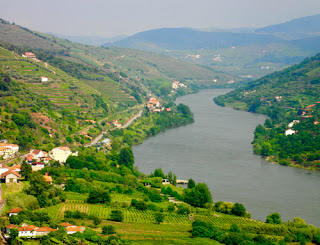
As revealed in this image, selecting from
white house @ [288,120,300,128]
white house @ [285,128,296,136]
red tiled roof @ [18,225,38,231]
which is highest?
white house @ [288,120,300,128]

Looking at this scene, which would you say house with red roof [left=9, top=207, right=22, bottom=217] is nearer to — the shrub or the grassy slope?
the shrub

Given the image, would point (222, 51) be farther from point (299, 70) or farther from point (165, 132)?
point (165, 132)

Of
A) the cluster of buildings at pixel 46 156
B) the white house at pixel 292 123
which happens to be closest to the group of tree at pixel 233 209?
the cluster of buildings at pixel 46 156

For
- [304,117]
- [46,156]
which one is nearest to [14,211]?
[46,156]

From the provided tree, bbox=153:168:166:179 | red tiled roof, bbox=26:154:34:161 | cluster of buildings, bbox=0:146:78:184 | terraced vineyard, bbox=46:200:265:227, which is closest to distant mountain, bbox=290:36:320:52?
tree, bbox=153:168:166:179

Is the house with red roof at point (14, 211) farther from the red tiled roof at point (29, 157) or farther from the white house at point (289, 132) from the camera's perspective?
the white house at point (289, 132)
